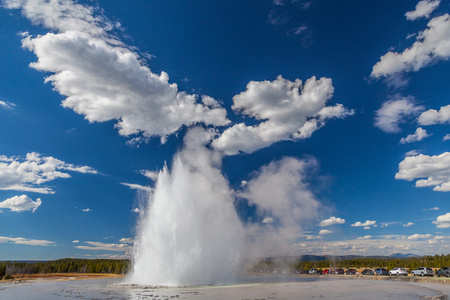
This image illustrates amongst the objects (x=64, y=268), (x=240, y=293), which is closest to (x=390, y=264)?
(x=240, y=293)

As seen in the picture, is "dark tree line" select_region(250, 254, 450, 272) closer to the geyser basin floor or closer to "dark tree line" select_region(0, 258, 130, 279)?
the geyser basin floor

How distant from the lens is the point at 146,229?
3622cm


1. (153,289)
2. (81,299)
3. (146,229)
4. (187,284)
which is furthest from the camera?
(146,229)

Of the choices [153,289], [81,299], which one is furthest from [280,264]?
[81,299]

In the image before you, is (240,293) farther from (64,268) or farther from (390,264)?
(64,268)

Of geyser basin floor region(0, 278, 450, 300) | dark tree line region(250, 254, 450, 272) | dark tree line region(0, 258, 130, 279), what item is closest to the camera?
geyser basin floor region(0, 278, 450, 300)

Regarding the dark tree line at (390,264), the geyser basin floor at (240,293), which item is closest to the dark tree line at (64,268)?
the dark tree line at (390,264)

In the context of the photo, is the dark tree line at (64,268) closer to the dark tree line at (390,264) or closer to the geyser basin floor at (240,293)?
the dark tree line at (390,264)

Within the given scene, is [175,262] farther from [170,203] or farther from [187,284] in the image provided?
[170,203]

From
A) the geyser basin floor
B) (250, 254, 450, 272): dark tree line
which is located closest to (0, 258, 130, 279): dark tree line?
(250, 254, 450, 272): dark tree line

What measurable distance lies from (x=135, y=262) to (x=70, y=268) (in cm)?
10907

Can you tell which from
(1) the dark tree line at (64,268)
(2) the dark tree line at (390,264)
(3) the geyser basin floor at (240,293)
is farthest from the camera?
(1) the dark tree line at (64,268)

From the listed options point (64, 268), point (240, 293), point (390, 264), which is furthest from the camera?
point (64, 268)

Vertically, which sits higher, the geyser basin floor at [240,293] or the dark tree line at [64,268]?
the geyser basin floor at [240,293]
